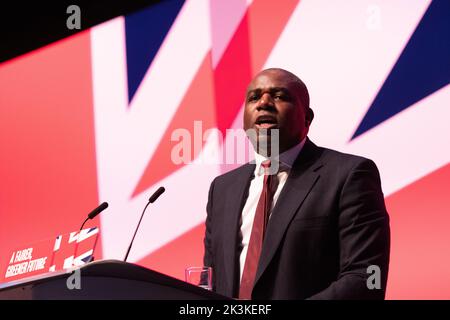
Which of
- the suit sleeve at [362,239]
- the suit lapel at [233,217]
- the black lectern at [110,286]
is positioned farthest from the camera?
the suit lapel at [233,217]

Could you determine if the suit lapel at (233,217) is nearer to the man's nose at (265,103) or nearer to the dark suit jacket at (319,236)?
the dark suit jacket at (319,236)

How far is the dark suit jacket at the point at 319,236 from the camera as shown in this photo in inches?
80.5

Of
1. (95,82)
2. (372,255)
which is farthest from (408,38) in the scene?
(95,82)

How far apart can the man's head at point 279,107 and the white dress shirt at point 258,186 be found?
1.2 inches

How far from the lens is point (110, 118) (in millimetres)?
3965

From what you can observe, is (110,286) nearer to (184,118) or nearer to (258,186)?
(258,186)

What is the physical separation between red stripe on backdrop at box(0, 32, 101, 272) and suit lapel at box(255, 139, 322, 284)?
193 centimetres

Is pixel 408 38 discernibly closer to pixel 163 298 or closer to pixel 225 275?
pixel 225 275

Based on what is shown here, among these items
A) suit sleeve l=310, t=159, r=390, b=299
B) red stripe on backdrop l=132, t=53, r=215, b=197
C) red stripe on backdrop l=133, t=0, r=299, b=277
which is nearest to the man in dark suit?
suit sleeve l=310, t=159, r=390, b=299

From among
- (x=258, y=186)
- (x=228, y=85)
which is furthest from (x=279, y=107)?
(x=228, y=85)

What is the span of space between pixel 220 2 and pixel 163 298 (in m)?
2.89

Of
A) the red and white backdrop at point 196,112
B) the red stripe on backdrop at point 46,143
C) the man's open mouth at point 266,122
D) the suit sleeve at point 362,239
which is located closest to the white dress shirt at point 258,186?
the man's open mouth at point 266,122

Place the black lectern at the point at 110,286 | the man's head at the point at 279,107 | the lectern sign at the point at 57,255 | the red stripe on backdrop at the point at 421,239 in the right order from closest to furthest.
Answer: the black lectern at the point at 110,286 → the man's head at the point at 279,107 → the lectern sign at the point at 57,255 → the red stripe on backdrop at the point at 421,239
